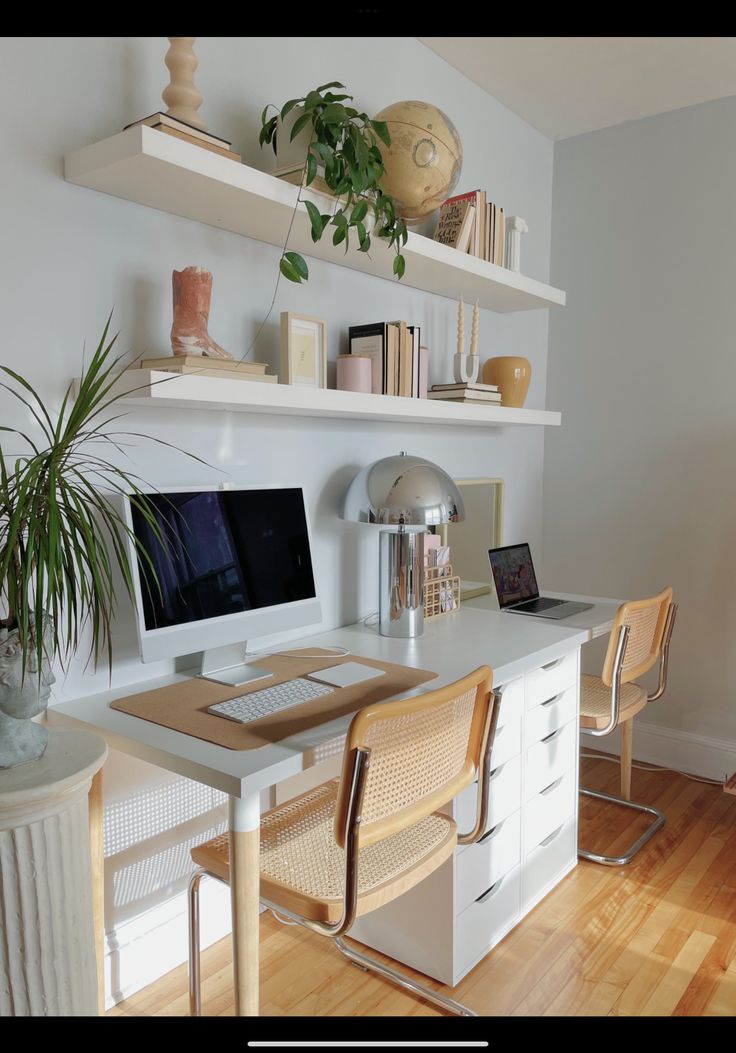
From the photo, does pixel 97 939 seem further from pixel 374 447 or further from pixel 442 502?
pixel 374 447

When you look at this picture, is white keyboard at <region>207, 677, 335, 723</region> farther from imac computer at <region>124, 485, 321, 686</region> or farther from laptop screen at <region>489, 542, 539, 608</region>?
laptop screen at <region>489, 542, 539, 608</region>

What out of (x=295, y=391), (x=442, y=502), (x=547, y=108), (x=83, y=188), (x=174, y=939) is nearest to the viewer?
(x=83, y=188)

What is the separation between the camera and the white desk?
128cm

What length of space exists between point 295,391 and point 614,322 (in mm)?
1952

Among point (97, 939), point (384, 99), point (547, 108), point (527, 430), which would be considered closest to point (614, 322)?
point (527, 430)

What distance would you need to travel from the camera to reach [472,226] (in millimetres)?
2400

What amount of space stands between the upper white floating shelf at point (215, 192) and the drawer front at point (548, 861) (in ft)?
5.59

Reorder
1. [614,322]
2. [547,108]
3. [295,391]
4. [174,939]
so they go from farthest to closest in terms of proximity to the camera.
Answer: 1. [614,322]
2. [547,108]
3. [174,939]
4. [295,391]

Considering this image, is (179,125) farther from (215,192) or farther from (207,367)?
(207,367)

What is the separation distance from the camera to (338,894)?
1.38 m

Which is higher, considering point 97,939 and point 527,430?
point 527,430

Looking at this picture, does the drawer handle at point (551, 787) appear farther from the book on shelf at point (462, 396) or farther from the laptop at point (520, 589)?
the book on shelf at point (462, 396)

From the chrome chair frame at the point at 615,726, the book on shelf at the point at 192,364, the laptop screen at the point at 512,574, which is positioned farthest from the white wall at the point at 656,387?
the book on shelf at the point at 192,364

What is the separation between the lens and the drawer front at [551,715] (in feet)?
6.77
